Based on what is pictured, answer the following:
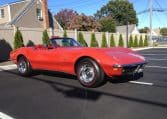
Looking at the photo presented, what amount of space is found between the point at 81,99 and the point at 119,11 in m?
76.6

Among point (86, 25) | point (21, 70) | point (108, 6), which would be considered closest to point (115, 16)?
point (108, 6)

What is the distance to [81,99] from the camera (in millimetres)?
6750

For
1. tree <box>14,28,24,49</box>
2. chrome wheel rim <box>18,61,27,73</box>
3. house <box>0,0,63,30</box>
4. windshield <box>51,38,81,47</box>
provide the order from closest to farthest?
windshield <box>51,38,81,47</box> → chrome wheel rim <box>18,61,27,73</box> → tree <box>14,28,24,49</box> → house <box>0,0,63,30</box>

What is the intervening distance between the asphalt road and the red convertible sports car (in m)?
0.36

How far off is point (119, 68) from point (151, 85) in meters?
1.23

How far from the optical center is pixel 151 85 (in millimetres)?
8195

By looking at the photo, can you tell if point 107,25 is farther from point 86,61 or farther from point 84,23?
point 86,61

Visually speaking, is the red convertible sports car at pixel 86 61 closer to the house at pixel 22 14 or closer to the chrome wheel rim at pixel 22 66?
the chrome wheel rim at pixel 22 66

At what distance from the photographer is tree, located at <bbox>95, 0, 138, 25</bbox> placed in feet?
267

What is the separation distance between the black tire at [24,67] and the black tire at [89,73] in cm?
239

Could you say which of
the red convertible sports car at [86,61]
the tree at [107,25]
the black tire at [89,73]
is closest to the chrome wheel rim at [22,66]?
the red convertible sports car at [86,61]

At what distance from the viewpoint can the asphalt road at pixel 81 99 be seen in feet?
18.6

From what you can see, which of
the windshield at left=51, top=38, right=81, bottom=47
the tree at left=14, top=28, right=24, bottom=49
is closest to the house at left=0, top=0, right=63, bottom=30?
the tree at left=14, top=28, right=24, bottom=49

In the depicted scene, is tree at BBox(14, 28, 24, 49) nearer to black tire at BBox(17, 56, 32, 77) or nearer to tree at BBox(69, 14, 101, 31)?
black tire at BBox(17, 56, 32, 77)
